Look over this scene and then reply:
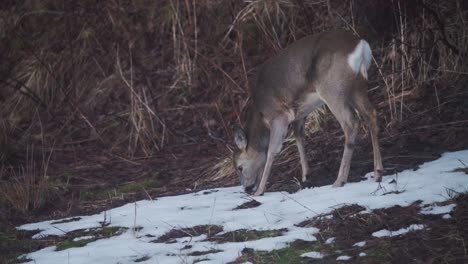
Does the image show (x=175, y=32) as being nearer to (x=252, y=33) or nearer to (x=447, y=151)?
(x=252, y=33)

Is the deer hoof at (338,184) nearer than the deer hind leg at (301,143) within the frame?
Yes

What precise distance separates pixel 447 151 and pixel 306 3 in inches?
159

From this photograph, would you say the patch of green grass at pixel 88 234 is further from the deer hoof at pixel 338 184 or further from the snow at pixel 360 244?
the snow at pixel 360 244

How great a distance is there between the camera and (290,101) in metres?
7.24

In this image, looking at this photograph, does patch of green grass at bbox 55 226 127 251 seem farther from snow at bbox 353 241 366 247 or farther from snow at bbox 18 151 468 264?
snow at bbox 353 241 366 247

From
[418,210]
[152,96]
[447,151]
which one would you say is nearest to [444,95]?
[447,151]

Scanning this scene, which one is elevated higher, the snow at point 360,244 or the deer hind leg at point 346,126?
the deer hind leg at point 346,126

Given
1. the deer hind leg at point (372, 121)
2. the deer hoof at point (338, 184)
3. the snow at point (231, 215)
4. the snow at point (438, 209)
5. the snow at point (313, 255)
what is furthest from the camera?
the deer hoof at point (338, 184)

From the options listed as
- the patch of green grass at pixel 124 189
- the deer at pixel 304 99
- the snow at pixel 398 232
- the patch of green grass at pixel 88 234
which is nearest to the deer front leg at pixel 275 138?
the deer at pixel 304 99

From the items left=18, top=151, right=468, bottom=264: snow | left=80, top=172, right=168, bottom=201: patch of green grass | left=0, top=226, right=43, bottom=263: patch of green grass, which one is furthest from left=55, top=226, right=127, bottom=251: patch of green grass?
left=80, top=172, right=168, bottom=201: patch of green grass

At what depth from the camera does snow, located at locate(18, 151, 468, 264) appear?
17.2ft

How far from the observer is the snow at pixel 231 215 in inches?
206

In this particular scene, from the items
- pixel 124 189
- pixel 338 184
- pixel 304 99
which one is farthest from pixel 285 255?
pixel 124 189

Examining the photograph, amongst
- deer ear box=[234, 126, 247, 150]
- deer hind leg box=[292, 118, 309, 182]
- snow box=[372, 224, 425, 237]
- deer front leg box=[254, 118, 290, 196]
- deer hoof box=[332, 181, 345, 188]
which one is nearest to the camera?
snow box=[372, 224, 425, 237]
